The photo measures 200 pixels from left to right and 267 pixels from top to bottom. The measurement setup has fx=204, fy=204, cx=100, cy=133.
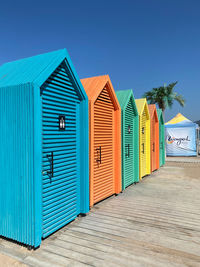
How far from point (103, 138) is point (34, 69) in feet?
9.95

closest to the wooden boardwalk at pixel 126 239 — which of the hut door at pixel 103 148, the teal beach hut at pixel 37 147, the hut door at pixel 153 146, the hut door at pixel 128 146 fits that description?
the teal beach hut at pixel 37 147

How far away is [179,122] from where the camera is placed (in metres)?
22.9

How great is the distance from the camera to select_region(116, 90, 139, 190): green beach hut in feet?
24.4

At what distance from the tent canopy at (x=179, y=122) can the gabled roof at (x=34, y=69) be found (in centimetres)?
1894

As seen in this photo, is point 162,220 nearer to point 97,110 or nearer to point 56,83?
point 97,110

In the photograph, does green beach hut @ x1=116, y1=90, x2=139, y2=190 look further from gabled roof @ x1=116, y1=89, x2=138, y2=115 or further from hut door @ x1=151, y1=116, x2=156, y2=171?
hut door @ x1=151, y1=116, x2=156, y2=171

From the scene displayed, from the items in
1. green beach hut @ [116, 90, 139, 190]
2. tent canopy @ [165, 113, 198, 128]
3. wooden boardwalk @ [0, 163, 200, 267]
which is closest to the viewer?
wooden boardwalk @ [0, 163, 200, 267]

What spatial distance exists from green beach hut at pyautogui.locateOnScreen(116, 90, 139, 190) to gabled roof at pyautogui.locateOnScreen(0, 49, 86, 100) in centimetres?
316

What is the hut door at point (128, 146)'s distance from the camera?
785 cm

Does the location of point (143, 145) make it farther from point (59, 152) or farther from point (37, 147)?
point (37, 147)

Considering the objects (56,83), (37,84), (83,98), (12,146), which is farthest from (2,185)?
Answer: (83,98)

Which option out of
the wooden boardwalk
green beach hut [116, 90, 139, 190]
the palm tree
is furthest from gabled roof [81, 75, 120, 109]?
the palm tree

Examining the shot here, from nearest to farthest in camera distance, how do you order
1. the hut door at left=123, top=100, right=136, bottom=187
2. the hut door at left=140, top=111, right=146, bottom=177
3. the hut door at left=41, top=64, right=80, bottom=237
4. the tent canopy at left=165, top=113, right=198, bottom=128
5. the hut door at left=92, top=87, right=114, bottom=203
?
the hut door at left=41, top=64, right=80, bottom=237 < the hut door at left=92, top=87, right=114, bottom=203 < the hut door at left=123, top=100, right=136, bottom=187 < the hut door at left=140, top=111, right=146, bottom=177 < the tent canopy at left=165, top=113, right=198, bottom=128

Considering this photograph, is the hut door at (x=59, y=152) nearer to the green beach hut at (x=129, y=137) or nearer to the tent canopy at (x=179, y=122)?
the green beach hut at (x=129, y=137)
